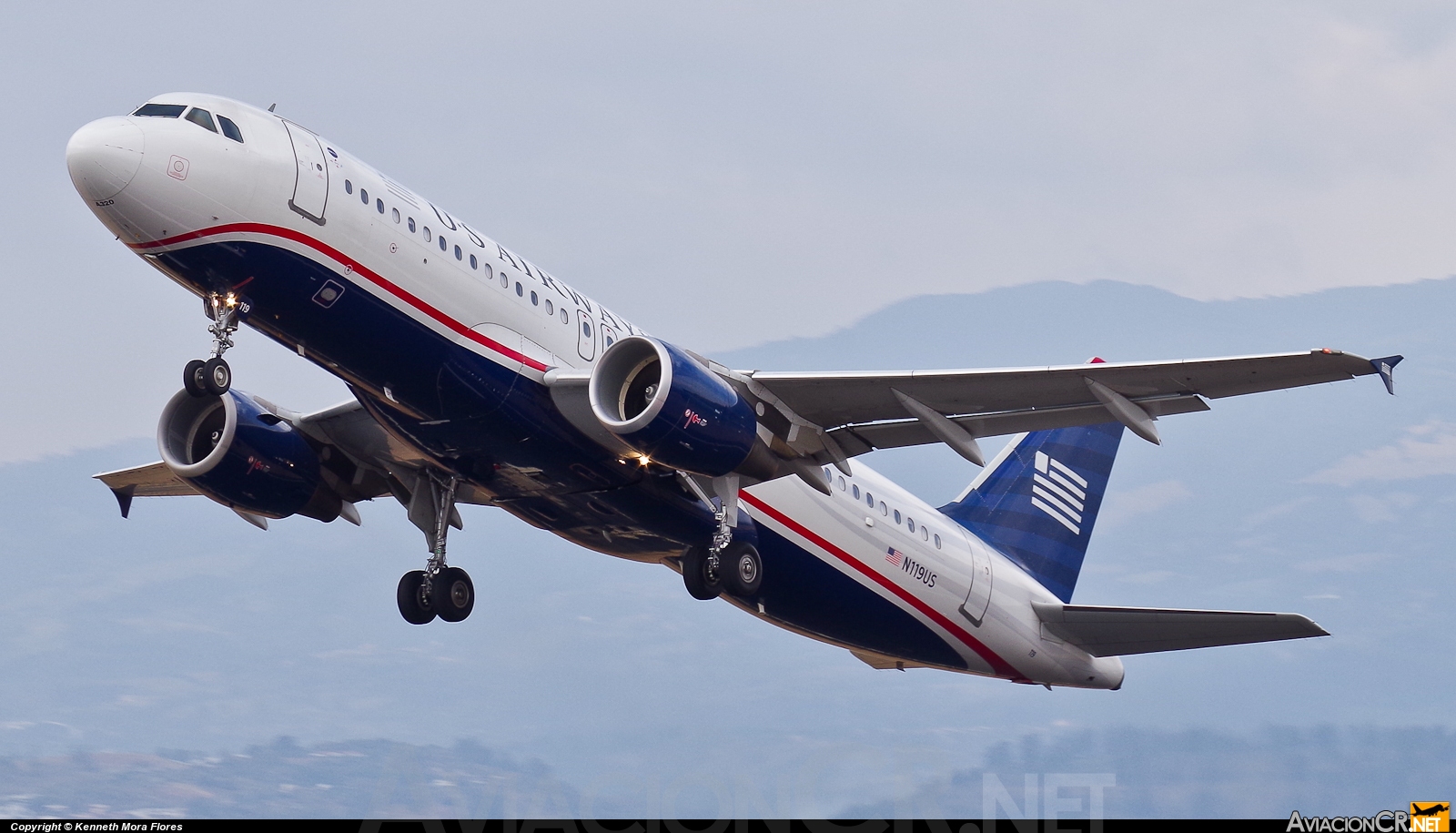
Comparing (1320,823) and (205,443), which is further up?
(205,443)

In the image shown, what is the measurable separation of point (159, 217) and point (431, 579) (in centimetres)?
888

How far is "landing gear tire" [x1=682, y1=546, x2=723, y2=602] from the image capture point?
25391 mm

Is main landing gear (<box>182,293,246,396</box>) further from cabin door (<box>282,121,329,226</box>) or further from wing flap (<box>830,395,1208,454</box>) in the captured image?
wing flap (<box>830,395,1208,454</box>)

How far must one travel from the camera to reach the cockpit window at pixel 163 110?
20906mm

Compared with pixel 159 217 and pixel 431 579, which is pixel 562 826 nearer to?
pixel 431 579

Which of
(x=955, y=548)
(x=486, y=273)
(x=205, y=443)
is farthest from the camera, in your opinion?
(x=955, y=548)

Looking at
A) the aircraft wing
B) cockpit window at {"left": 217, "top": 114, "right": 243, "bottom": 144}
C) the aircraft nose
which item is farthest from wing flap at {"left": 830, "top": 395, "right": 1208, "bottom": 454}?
the aircraft nose

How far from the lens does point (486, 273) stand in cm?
2312

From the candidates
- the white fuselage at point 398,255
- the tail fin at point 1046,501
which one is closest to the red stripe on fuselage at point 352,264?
the white fuselage at point 398,255

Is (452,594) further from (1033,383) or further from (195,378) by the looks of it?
(1033,383)

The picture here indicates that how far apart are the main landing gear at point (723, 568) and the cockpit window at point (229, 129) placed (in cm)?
904

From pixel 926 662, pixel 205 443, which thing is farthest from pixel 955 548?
pixel 205 443

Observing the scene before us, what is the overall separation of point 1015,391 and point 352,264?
965 centimetres

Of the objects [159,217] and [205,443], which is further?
[205,443]
